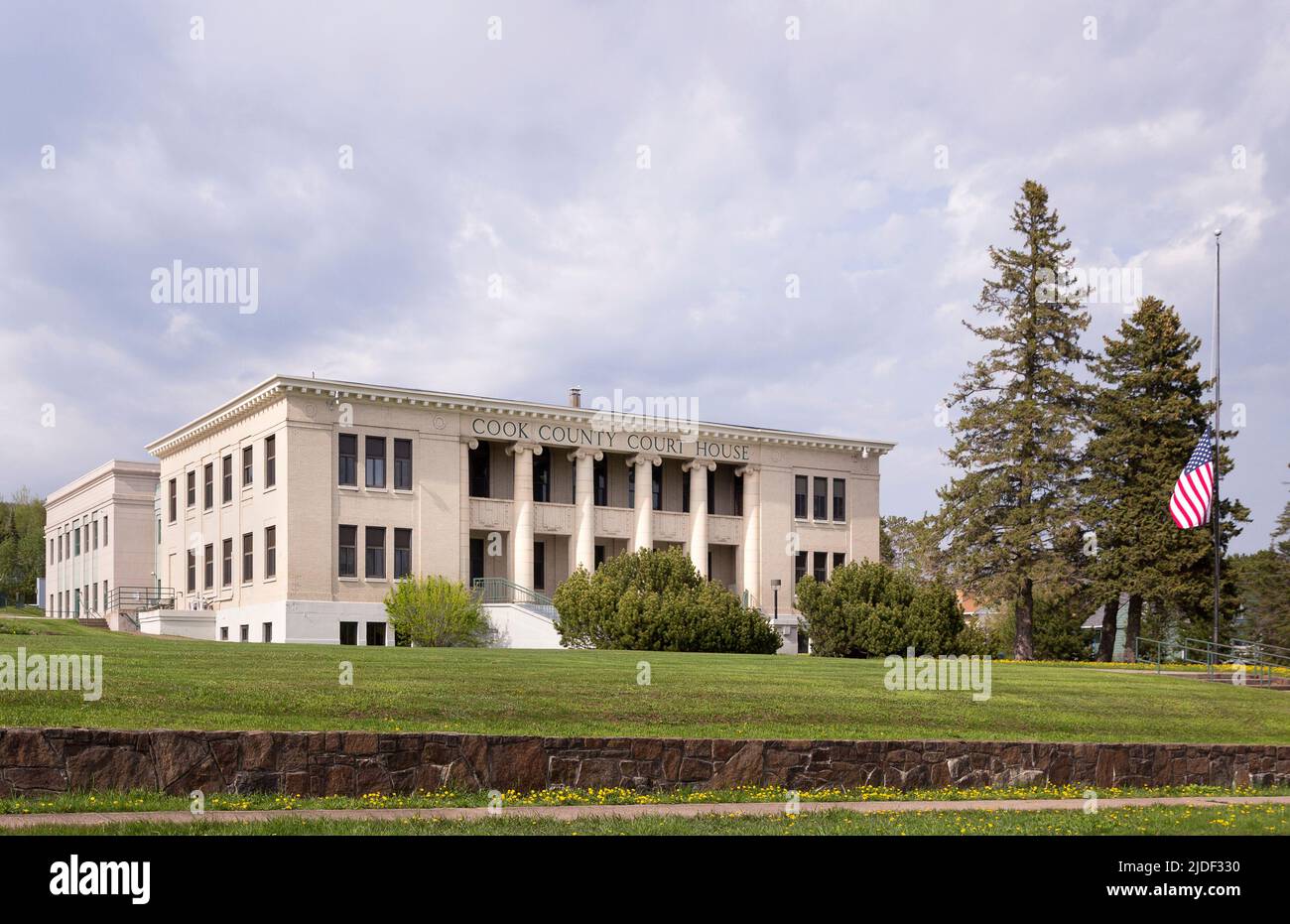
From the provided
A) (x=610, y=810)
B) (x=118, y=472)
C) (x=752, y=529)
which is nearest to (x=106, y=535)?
(x=118, y=472)

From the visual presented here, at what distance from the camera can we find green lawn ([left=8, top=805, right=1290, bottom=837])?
10.9m

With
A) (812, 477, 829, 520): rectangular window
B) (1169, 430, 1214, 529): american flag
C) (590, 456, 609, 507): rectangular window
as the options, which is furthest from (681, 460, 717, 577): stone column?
(1169, 430, 1214, 529): american flag

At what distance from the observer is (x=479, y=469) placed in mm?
58500

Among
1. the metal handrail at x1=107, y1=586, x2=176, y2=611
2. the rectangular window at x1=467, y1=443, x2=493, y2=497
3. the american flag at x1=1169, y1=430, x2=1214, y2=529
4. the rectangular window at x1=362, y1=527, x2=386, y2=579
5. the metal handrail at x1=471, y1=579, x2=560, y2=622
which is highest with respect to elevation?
the rectangular window at x1=467, y1=443, x2=493, y2=497

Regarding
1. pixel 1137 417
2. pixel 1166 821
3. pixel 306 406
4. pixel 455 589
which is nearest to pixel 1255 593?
pixel 1137 417

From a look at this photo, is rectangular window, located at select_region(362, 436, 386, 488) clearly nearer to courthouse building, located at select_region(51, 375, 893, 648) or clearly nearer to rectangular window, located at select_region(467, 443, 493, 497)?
courthouse building, located at select_region(51, 375, 893, 648)

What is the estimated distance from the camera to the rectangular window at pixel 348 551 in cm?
5287

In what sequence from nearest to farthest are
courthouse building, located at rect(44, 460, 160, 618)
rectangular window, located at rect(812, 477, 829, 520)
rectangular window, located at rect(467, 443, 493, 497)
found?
rectangular window, located at rect(467, 443, 493, 497), rectangular window, located at rect(812, 477, 829, 520), courthouse building, located at rect(44, 460, 160, 618)

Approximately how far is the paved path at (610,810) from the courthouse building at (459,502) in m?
32.9

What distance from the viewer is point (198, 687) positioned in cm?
1700

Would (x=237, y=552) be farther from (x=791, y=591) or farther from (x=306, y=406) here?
(x=791, y=591)

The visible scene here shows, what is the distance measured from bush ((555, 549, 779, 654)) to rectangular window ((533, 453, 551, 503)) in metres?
16.8

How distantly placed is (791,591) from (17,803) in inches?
2146

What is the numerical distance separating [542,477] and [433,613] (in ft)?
44.3
